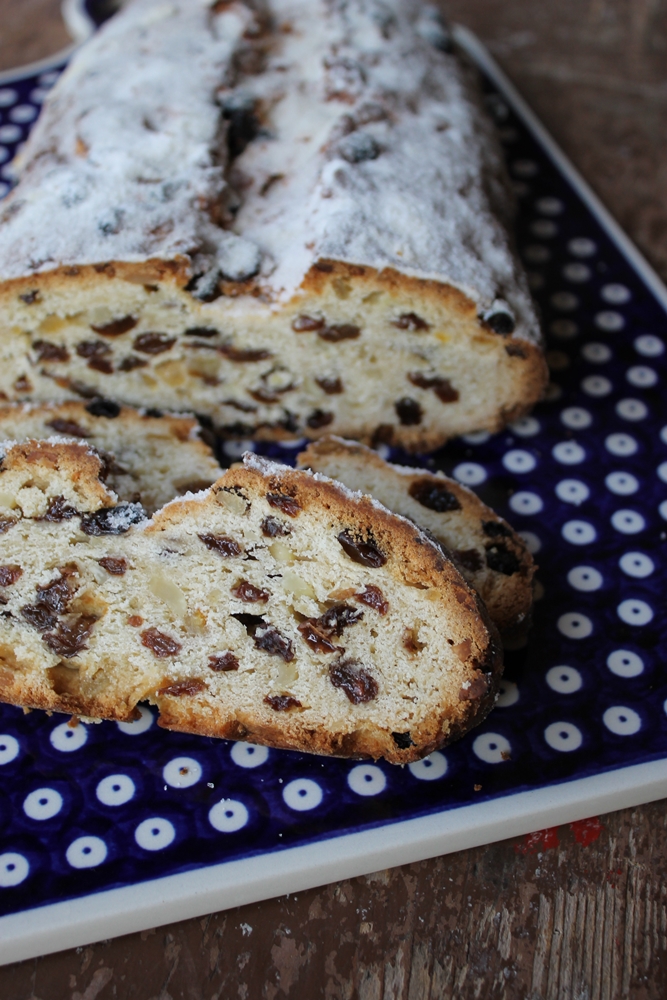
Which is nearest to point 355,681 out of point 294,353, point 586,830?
point 586,830

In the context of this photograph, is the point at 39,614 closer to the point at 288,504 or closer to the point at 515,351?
the point at 288,504

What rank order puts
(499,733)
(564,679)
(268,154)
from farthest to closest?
(268,154) < (564,679) < (499,733)

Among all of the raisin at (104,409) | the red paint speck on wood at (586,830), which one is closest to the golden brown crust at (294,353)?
the raisin at (104,409)

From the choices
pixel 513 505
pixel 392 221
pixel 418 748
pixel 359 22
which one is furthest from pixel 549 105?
pixel 418 748

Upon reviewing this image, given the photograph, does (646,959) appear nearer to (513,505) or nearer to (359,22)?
(513,505)

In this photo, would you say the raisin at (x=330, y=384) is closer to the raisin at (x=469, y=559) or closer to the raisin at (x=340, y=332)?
the raisin at (x=340, y=332)

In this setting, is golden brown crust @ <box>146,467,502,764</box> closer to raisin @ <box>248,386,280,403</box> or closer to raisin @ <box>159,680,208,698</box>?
raisin @ <box>159,680,208,698</box>

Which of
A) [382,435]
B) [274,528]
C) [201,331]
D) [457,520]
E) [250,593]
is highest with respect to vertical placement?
[201,331]
